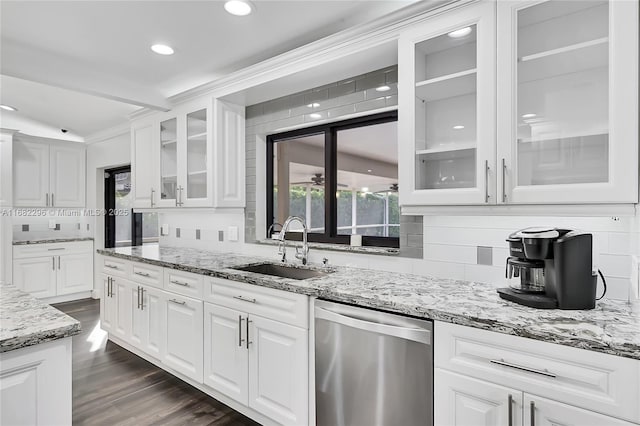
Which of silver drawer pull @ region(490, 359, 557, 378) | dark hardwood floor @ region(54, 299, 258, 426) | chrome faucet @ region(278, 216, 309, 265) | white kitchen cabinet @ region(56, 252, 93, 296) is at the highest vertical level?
chrome faucet @ region(278, 216, 309, 265)

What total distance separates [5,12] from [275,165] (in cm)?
201

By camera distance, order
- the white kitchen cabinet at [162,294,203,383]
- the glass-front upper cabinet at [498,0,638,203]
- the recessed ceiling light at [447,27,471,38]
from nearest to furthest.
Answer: the glass-front upper cabinet at [498,0,638,203]
the recessed ceiling light at [447,27,471,38]
the white kitchen cabinet at [162,294,203,383]

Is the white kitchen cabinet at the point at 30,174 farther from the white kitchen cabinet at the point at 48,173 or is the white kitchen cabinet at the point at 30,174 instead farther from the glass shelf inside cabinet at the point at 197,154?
the glass shelf inside cabinet at the point at 197,154

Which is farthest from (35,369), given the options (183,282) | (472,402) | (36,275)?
(36,275)

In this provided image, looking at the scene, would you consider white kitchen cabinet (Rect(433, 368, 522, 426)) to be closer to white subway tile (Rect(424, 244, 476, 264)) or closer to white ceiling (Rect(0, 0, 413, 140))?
white subway tile (Rect(424, 244, 476, 264))

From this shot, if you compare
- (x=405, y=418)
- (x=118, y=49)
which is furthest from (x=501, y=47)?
(x=118, y=49)

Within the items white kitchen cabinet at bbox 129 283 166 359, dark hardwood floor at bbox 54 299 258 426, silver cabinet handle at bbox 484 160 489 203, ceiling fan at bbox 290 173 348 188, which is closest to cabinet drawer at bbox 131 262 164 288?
white kitchen cabinet at bbox 129 283 166 359

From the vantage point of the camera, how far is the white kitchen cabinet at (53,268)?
480 cm

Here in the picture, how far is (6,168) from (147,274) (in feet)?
11.0

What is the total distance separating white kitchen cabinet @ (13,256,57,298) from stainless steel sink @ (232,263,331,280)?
390 centimetres

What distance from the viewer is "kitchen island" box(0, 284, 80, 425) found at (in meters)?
1.14

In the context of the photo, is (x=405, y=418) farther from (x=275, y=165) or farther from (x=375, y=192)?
(x=275, y=165)

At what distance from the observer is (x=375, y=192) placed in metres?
3.37

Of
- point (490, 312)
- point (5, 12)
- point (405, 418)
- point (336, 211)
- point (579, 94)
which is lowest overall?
point (405, 418)
